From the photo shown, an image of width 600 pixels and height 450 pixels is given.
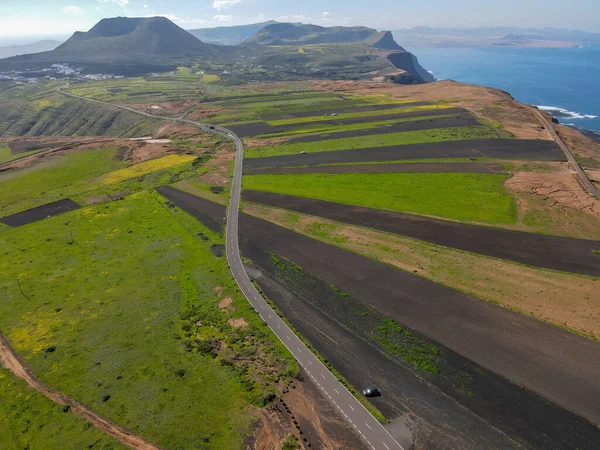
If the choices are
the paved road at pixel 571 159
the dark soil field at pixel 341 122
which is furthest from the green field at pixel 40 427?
the dark soil field at pixel 341 122

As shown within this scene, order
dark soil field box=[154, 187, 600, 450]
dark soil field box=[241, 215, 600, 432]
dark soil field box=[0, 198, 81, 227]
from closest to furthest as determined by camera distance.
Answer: dark soil field box=[154, 187, 600, 450]
dark soil field box=[241, 215, 600, 432]
dark soil field box=[0, 198, 81, 227]

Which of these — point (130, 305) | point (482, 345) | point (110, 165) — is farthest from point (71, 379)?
point (110, 165)

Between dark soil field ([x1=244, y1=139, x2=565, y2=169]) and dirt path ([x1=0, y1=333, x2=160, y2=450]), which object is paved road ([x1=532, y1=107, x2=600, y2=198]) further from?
dirt path ([x1=0, y1=333, x2=160, y2=450])

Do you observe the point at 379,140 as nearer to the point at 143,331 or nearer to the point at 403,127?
the point at 403,127

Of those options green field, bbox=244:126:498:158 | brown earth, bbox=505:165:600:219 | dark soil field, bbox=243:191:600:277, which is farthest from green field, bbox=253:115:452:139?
dark soil field, bbox=243:191:600:277

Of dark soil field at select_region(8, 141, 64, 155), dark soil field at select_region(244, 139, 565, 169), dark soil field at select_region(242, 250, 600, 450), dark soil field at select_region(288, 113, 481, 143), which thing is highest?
dark soil field at select_region(8, 141, 64, 155)

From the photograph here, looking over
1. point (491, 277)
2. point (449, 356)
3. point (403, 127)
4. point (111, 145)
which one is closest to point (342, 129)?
point (403, 127)
